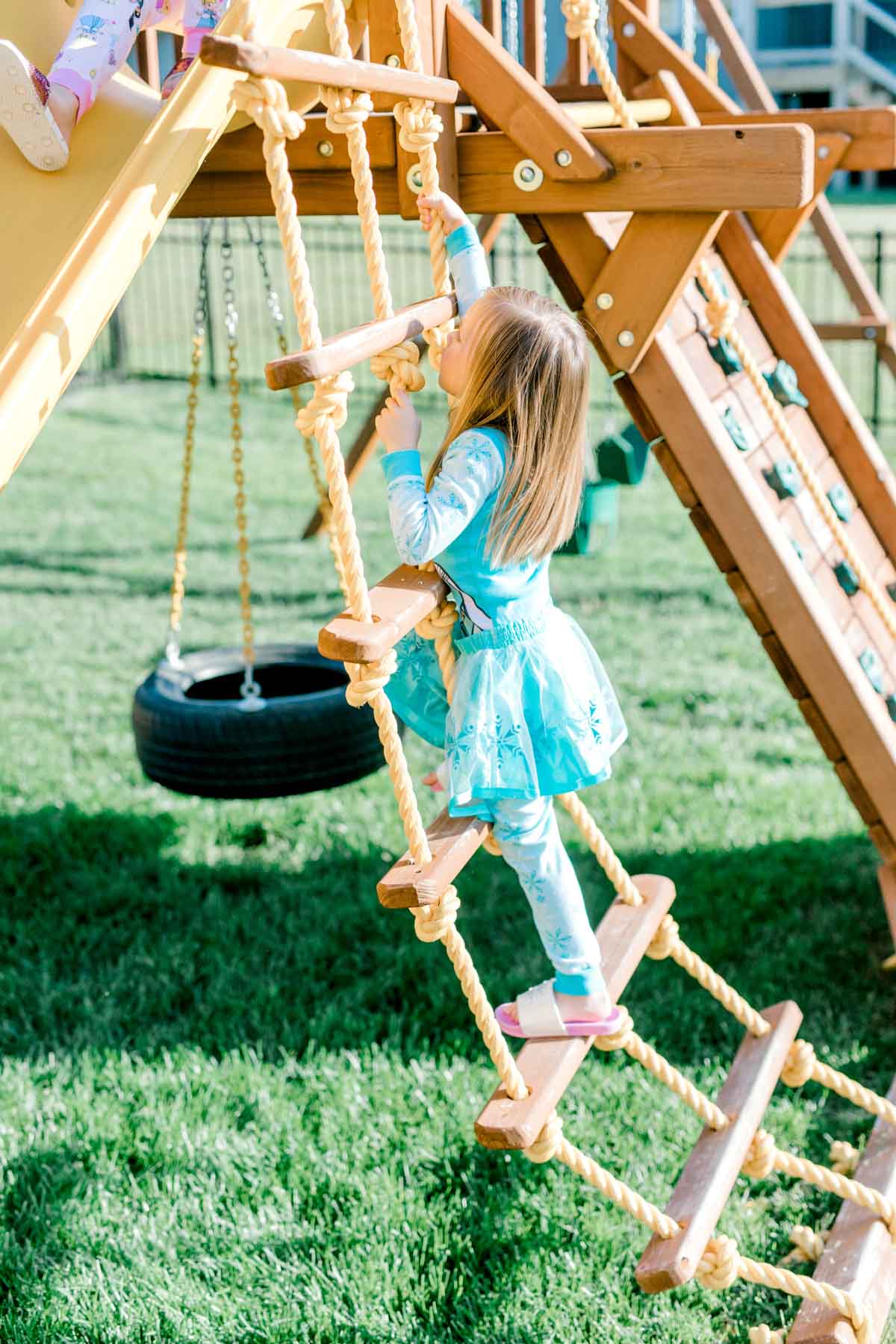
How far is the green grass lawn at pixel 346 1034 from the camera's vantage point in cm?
303

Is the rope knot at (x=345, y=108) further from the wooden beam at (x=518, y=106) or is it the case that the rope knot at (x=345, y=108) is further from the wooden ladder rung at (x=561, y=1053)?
the wooden ladder rung at (x=561, y=1053)

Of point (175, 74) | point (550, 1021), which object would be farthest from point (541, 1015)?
point (175, 74)

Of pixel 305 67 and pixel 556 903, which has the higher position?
pixel 305 67

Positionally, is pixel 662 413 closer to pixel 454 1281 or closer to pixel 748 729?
pixel 454 1281

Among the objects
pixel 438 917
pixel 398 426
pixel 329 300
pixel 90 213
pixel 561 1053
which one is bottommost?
pixel 329 300

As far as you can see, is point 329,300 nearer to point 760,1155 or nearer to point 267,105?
point 760,1155

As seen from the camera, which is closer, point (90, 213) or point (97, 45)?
point (90, 213)

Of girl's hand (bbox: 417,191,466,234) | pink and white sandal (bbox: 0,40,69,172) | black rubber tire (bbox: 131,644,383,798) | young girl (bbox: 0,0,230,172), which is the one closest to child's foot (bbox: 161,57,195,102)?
young girl (bbox: 0,0,230,172)

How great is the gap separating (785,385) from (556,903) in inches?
74.8

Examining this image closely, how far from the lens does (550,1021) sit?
2.78m

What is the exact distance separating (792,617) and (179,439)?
863 cm

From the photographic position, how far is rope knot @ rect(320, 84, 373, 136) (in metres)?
2.27

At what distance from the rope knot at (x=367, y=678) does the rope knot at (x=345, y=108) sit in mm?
806

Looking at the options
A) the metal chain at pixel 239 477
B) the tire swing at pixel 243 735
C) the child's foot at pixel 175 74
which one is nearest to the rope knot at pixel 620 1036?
the tire swing at pixel 243 735
